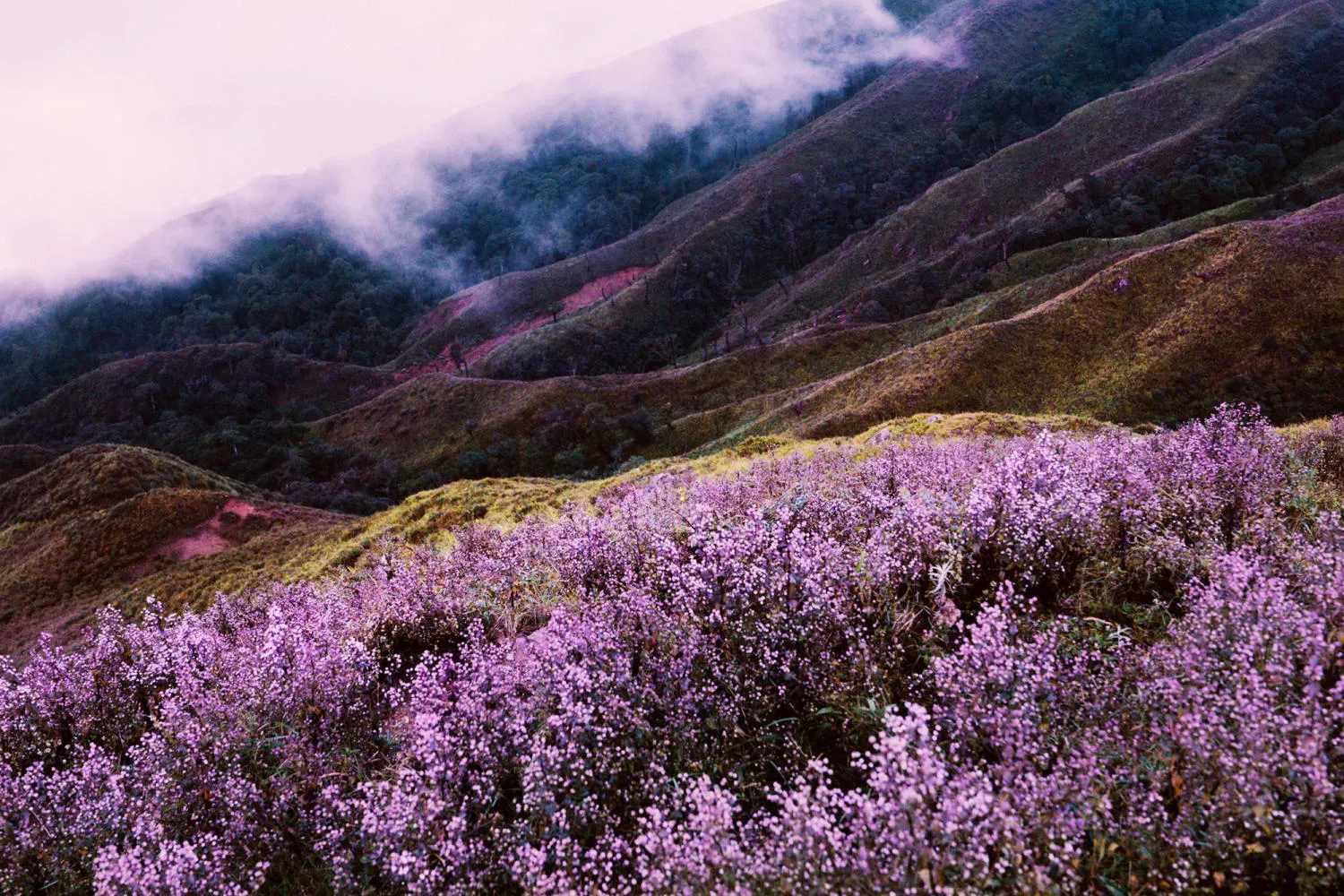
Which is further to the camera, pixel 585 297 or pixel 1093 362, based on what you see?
pixel 585 297

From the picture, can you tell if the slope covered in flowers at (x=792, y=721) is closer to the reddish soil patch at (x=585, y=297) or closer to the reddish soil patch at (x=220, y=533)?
the reddish soil patch at (x=220, y=533)

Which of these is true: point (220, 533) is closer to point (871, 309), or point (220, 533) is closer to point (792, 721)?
point (792, 721)

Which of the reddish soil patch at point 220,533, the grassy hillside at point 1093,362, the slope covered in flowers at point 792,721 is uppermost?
the slope covered in flowers at point 792,721

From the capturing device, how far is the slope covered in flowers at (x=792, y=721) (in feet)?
6.86

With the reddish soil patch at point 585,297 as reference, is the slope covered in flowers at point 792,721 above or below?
above

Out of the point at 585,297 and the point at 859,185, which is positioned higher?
the point at 585,297

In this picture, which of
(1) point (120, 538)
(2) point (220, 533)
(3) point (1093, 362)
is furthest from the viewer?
(3) point (1093, 362)

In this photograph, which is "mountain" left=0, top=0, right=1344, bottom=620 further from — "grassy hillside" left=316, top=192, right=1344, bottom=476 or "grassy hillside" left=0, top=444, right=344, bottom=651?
"grassy hillside" left=0, top=444, right=344, bottom=651

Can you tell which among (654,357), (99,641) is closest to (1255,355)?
(99,641)

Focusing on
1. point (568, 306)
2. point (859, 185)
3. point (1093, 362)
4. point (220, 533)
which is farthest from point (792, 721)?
point (859, 185)

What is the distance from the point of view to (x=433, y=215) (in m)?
191

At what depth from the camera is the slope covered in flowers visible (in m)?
2.09

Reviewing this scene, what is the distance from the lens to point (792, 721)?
10.6 feet

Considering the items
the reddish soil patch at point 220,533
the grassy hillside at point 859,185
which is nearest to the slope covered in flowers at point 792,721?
the reddish soil patch at point 220,533
